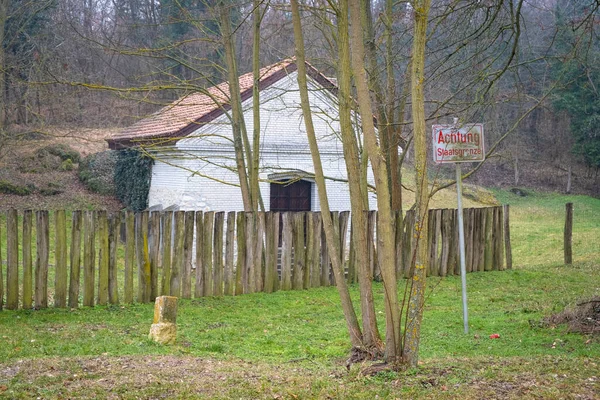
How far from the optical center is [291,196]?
22062 mm

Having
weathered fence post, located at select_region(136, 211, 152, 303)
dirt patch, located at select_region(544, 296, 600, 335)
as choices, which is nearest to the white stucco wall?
weathered fence post, located at select_region(136, 211, 152, 303)

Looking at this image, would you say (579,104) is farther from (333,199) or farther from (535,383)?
(535,383)

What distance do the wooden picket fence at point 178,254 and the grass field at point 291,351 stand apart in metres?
0.39

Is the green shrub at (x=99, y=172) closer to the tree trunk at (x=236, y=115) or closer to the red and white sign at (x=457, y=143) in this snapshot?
the tree trunk at (x=236, y=115)

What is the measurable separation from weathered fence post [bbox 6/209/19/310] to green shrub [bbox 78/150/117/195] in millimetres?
17681

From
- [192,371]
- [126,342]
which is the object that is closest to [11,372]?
[192,371]

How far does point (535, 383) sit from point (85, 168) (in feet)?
86.2

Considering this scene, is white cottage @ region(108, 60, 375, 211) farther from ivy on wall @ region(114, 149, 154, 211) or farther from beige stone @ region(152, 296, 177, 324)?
beige stone @ region(152, 296, 177, 324)

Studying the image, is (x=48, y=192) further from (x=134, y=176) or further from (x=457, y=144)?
(x=457, y=144)

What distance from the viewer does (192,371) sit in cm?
637

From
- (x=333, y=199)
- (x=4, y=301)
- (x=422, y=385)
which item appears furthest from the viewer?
(x=333, y=199)

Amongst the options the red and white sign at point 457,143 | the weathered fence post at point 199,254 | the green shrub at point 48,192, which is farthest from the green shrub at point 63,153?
the red and white sign at point 457,143

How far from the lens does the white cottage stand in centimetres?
1992

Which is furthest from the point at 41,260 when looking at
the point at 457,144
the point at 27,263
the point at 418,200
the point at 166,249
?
the point at 418,200
